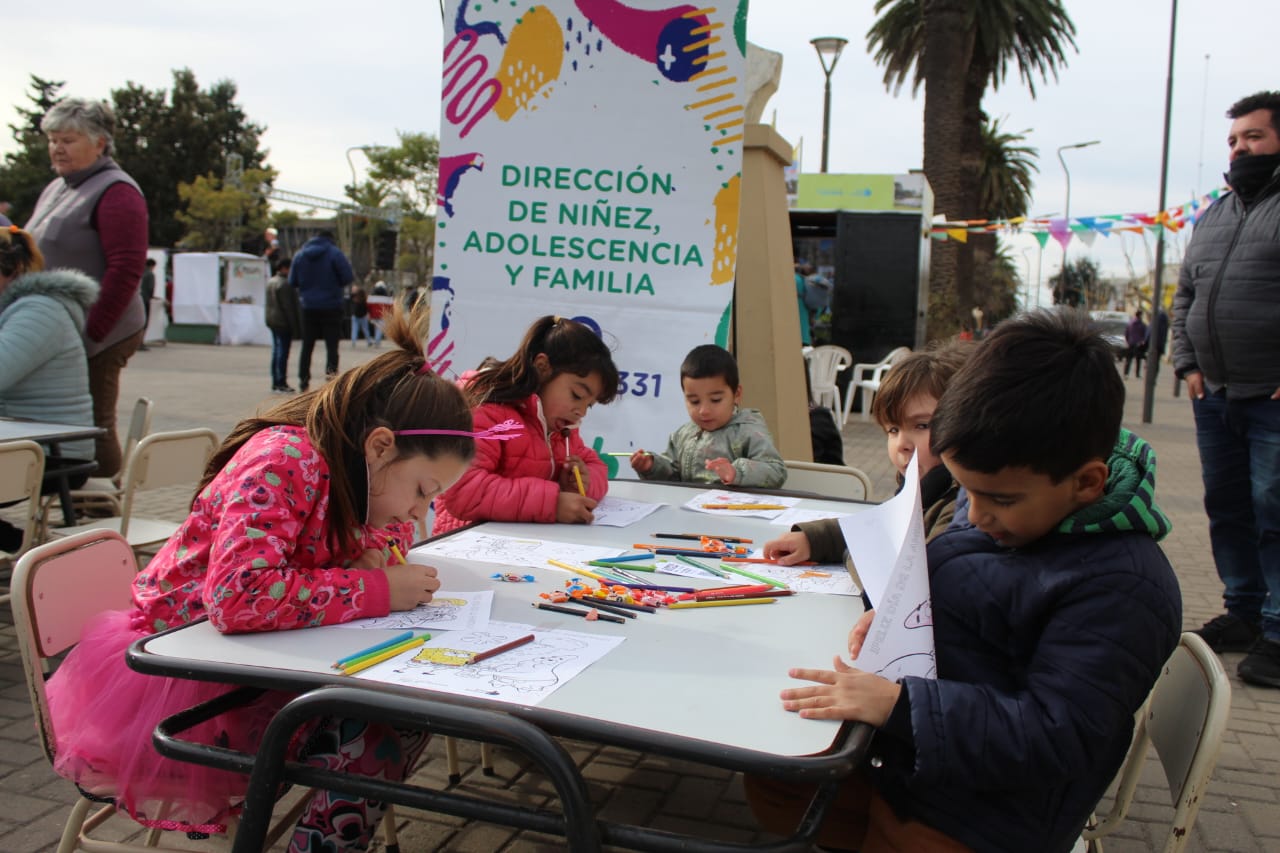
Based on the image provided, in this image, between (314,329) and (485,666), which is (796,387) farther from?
(314,329)

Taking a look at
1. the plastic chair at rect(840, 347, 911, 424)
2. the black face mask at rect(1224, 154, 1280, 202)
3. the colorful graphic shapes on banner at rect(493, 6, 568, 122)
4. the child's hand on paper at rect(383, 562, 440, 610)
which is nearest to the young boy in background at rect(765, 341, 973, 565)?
the child's hand on paper at rect(383, 562, 440, 610)

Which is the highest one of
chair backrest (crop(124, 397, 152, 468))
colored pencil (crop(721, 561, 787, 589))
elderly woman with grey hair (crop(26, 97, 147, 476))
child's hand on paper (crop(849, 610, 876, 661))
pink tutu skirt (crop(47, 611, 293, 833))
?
elderly woman with grey hair (crop(26, 97, 147, 476))

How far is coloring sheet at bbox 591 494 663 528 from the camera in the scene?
2.77 metres

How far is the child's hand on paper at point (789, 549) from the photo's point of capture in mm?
2352

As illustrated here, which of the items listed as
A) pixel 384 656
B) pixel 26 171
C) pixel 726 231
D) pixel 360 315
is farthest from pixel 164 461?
pixel 26 171

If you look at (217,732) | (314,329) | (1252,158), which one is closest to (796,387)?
(1252,158)

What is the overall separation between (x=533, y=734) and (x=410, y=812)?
1659 millimetres

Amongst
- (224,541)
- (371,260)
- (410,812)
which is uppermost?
(371,260)

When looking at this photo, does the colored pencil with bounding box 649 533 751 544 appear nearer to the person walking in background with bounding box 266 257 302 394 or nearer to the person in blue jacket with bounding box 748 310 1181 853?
the person in blue jacket with bounding box 748 310 1181 853

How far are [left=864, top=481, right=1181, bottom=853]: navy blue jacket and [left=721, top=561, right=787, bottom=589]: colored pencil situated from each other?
61 centimetres

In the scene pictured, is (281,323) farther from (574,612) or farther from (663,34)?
(574,612)

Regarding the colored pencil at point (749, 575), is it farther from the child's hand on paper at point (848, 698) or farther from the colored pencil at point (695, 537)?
the child's hand on paper at point (848, 698)

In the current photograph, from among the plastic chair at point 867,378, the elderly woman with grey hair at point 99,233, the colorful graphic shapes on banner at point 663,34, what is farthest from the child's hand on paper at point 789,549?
the plastic chair at point 867,378

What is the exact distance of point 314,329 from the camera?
11672mm
